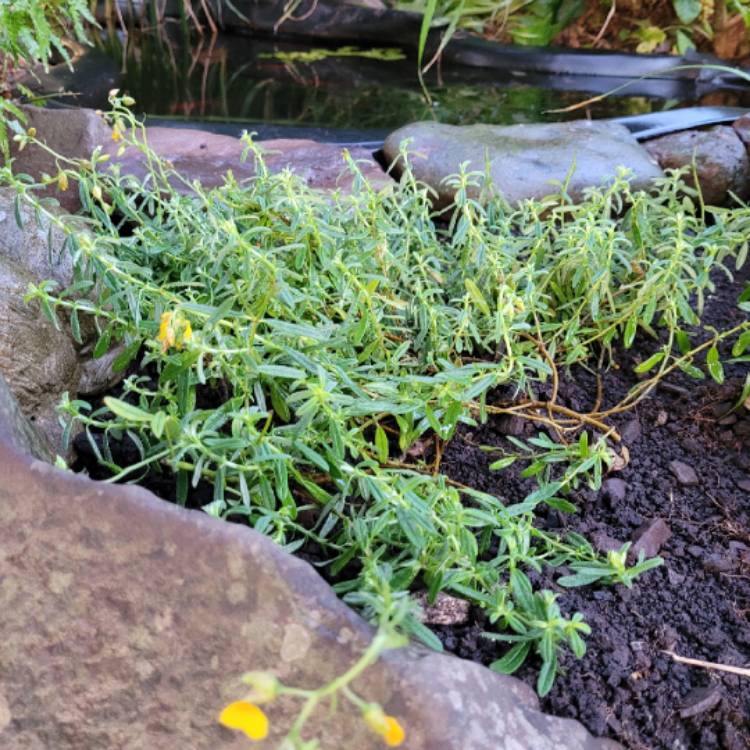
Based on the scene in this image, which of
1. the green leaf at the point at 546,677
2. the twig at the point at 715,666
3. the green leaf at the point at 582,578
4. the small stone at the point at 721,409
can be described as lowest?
the small stone at the point at 721,409

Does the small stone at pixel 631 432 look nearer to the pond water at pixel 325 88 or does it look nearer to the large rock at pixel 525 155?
the large rock at pixel 525 155

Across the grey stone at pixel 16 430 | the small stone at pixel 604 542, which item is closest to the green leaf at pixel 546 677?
the small stone at pixel 604 542

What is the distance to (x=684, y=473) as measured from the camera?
1.84 meters

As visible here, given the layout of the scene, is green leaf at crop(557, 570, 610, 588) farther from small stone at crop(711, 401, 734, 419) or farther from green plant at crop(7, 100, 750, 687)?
small stone at crop(711, 401, 734, 419)

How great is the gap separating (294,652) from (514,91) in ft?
13.4

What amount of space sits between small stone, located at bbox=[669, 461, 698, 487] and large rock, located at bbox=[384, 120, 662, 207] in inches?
46.5

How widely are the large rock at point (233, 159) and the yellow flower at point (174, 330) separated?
1.46 m

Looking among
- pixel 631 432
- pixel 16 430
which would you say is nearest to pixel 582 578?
pixel 631 432

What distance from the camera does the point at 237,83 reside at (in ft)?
14.8

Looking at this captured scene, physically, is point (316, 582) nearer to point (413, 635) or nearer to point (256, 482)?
point (413, 635)

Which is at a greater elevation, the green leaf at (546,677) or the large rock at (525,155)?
the large rock at (525,155)

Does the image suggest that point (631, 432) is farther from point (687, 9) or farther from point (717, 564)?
point (687, 9)

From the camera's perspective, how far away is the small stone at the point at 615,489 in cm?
176

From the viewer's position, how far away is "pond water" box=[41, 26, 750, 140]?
4039 mm
